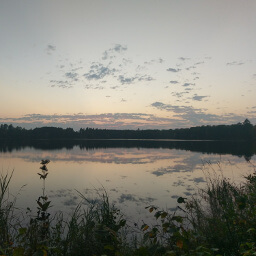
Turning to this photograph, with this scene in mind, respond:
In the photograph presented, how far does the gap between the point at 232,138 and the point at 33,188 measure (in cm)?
15039

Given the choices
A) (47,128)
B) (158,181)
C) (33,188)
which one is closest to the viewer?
(33,188)

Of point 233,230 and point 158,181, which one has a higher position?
point 233,230

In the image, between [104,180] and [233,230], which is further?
[104,180]

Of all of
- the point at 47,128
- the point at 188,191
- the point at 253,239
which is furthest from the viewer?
the point at 47,128

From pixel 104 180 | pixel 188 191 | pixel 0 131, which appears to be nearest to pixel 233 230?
pixel 188 191

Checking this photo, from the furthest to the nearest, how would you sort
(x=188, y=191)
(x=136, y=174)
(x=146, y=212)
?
(x=136, y=174), (x=188, y=191), (x=146, y=212)

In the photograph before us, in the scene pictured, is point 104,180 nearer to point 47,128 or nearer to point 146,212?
point 146,212

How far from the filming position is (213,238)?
20.1ft

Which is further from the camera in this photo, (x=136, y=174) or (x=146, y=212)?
(x=136, y=174)

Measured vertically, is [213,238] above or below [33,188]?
above

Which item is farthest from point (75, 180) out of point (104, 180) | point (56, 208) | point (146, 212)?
point (146, 212)

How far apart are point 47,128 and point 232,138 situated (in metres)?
131

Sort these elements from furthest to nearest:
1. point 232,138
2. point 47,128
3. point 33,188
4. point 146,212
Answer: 1. point 47,128
2. point 232,138
3. point 33,188
4. point 146,212

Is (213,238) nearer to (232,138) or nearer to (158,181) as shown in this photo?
(158,181)
